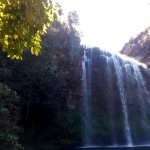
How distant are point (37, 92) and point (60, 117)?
14.9 feet

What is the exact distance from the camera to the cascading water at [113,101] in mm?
25088

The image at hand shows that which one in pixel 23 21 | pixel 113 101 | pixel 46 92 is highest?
pixel 113 101

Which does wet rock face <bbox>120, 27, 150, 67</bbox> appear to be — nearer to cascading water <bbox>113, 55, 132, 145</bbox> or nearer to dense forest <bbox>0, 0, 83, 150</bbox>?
cascading water <bbox>113, 55, 132, 145</bbox>

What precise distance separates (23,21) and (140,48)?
3484 cm

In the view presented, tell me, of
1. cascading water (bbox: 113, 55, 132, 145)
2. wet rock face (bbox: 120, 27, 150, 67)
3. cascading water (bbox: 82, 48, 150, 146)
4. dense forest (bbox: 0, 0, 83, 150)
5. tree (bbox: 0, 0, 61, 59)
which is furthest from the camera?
wet rock face (bbox: 120, 27, 150, 67)

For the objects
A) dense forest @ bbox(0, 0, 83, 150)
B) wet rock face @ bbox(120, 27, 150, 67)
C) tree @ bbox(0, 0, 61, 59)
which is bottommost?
tree @ bbox(0, 0, 61, 59)

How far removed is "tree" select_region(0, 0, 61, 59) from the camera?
286cm

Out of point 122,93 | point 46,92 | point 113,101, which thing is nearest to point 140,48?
point 122,93

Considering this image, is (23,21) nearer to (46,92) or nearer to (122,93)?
(46,92)

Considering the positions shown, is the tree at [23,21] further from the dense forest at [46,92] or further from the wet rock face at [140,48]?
the wet rock face at [140,48]

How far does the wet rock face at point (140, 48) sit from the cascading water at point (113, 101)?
348 centimetres

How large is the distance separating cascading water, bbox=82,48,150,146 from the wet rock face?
348 cm

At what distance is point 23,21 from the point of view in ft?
10.0

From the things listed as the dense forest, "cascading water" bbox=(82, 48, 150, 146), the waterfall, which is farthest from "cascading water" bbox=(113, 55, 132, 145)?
the dense forest
